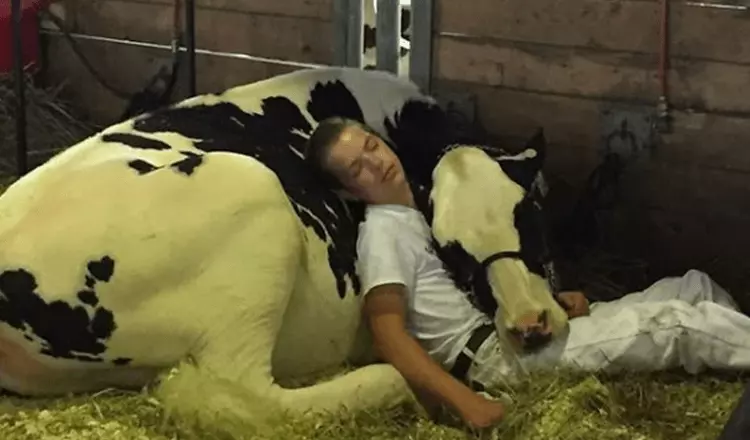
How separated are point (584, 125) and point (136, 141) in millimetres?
1090

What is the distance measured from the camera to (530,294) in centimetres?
210

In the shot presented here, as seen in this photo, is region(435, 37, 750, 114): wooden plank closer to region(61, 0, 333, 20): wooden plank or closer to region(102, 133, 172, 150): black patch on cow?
region(61, 0, 333, 20): wooden plank

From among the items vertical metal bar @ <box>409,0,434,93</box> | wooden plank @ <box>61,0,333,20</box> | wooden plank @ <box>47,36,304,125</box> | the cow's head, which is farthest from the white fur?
wooden plank @ <box>47,36,304,125</box>

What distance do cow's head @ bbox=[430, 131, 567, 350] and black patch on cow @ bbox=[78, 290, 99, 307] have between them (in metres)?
0.63

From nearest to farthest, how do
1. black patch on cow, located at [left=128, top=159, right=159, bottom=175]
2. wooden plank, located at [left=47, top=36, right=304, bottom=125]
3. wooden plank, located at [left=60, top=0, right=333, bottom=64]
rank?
black patch on cow, located at [left=128, top=159, right=159, bottom=175] < wooden plank, located at [left=60, top=0, right=333, bottom=64] < wooden plank, located at [left=47, top=36, right=304, bottom=125]

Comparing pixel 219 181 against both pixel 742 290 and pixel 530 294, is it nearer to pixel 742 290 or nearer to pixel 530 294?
pixel 530 294

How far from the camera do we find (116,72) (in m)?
3.65

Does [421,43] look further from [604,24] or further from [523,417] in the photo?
[523,417]

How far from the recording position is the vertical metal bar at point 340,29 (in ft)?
10.2

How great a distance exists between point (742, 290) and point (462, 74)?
32.4 inches

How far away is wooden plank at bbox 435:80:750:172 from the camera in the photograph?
259cm

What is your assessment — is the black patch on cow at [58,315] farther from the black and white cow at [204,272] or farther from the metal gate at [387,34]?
the metal gate at [387,34]

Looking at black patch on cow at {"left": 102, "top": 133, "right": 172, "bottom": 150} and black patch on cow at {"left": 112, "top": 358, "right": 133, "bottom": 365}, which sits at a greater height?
black patch on cow at {"left": 102, "top": 133, "right": 172, "bottom": 150}

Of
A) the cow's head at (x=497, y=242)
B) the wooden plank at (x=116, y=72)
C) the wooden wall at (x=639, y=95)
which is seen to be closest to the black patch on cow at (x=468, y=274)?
the cow's head at (x=497, y=242)
